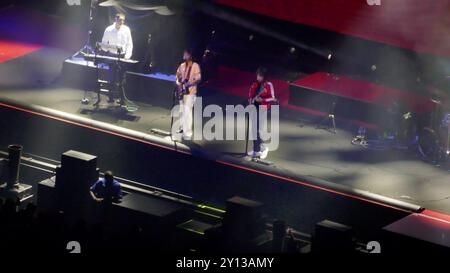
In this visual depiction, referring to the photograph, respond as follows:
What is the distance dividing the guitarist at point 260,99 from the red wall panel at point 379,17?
3.00 m

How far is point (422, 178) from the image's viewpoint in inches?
560

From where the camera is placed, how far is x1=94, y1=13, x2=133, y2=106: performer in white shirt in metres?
17.5

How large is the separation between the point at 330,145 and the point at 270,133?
3.49 ft

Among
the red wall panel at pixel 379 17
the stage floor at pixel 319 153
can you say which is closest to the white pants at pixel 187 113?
the stage floor at pixel 319 153

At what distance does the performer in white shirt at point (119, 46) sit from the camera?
57.3 ft

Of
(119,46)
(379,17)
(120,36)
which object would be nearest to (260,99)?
(379,17)

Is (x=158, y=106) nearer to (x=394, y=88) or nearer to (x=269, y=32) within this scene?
(x=269, y=32)

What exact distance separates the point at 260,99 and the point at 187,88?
1.42 meters

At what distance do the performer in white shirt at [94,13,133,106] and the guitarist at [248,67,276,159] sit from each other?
11.7 feet

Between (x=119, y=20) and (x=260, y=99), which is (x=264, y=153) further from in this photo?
(x=119, y=20)

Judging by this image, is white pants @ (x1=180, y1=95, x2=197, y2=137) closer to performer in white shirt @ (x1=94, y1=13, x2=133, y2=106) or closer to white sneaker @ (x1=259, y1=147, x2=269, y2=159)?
white sneaker @ (x1=259, y1=147, x2=269, y2=159)

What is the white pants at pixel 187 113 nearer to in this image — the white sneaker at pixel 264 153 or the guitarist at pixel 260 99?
the guitarist at pixel 260 99

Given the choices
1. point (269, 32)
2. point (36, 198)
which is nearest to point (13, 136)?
point (36, 198)

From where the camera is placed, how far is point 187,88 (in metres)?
15.5
